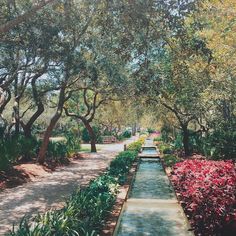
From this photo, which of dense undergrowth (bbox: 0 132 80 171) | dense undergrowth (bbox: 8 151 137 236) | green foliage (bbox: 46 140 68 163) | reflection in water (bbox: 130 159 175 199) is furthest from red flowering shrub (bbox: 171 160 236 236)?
green foliage (bbox: 46 140 68 163)

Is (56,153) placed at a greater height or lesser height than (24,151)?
lesser

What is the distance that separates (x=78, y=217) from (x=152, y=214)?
11.0 feet

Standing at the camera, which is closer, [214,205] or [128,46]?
[214,205]

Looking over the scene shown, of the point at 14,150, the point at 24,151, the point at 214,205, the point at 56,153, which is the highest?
the point at 14,150

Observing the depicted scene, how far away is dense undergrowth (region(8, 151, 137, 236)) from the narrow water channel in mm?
626

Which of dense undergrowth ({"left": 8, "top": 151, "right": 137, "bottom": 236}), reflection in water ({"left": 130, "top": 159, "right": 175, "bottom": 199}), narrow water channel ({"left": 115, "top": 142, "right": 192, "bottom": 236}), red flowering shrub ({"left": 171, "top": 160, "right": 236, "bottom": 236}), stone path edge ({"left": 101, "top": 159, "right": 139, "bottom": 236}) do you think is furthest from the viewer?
reflection in water ({"left": 130, "top": 159, "right": 175, "bottom": 199})

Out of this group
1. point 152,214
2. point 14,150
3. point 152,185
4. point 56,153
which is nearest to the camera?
point 152,214

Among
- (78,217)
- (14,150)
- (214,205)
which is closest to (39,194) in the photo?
(78,217)

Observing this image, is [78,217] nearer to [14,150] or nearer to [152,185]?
[152,185]

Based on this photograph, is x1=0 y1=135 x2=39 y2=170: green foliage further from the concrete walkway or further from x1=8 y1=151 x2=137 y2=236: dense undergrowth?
x1=8 y1=151 x2=137 y2=236: dense undergrowth

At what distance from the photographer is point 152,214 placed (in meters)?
12.1

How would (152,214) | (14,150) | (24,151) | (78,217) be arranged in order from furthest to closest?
(24,151), (14,150), (152,214), (78,217)

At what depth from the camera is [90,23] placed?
18.8 m

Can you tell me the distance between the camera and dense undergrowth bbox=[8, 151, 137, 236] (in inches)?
293
